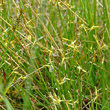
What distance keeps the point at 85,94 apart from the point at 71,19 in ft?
1.40

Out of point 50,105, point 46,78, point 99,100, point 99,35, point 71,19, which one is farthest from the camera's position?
point 99,35

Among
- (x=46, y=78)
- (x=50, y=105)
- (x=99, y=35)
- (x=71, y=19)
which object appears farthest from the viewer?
(x=99, y=35)

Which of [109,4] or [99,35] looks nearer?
[109,4]

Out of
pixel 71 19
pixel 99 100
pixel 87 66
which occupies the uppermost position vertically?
pixel 71 19

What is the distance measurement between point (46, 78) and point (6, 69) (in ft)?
0.68

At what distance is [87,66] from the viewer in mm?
1033

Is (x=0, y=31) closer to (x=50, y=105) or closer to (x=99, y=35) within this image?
(x=50, y=105)

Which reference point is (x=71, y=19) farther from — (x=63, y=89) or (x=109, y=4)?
(x=63, y=89)

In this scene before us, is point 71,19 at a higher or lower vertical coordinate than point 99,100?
higher

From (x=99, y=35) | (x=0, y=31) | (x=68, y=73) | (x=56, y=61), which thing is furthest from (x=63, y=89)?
(x=99, y=35)

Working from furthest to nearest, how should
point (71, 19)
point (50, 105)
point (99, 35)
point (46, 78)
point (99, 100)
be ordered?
1. point (99, 35)
2. point (71, 19)
3. point (46, 78)
4. point (99, 100)
5. point (50, 105)

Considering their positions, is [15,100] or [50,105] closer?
[50,105]

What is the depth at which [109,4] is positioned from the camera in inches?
40.0

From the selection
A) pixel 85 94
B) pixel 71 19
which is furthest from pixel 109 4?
pixel 85 94
